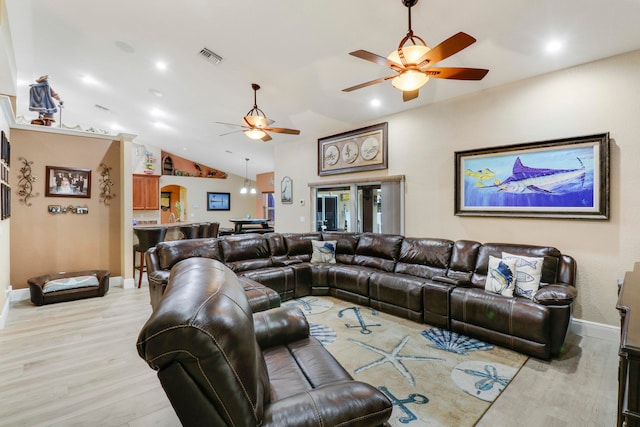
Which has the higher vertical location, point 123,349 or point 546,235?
point 546,235

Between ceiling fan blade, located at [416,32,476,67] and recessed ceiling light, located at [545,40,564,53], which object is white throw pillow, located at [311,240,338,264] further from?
recessed ceiling light, located at [545,40,564,53]

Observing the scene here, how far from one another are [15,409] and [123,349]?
33.5 inches

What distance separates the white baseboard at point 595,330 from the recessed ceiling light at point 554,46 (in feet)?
9.68

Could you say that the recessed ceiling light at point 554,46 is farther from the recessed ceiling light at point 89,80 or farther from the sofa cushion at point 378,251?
the recessed ceiling light at point 89,80

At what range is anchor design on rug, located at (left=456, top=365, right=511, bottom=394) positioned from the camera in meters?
2.24

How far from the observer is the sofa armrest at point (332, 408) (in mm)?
1008

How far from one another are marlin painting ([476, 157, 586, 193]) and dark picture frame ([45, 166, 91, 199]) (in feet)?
20.6

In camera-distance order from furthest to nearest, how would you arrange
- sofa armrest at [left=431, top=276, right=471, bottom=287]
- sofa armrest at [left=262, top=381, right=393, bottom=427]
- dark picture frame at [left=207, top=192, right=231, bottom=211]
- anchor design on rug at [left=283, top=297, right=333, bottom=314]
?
dark picture frame at [left=207, top=192, right=231, bottom=211] < anchor design on rug at [left=283, top=297, right=333, bottom=314] < sofa armrest at [left=431, top=276, right=471, bottom=287] < sofa armrest at [left=262, top=381, right=393, bottom=427]

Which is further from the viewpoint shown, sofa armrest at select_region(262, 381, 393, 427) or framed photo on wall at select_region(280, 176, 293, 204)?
framed photo on wall at select_region(280, 176, 293, 204)

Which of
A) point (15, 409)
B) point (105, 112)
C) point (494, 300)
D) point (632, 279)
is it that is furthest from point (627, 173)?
point (105, 112)

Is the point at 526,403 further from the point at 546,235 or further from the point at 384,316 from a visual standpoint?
the point at 546,235

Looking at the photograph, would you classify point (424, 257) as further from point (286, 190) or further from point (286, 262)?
point (286, 190)

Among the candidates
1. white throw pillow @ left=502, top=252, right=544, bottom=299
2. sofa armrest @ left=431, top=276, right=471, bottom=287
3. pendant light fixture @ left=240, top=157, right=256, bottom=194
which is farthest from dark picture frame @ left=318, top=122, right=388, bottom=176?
pendant light fixture @ left=240, top=157, right=256, bottom=194

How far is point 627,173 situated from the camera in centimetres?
299
